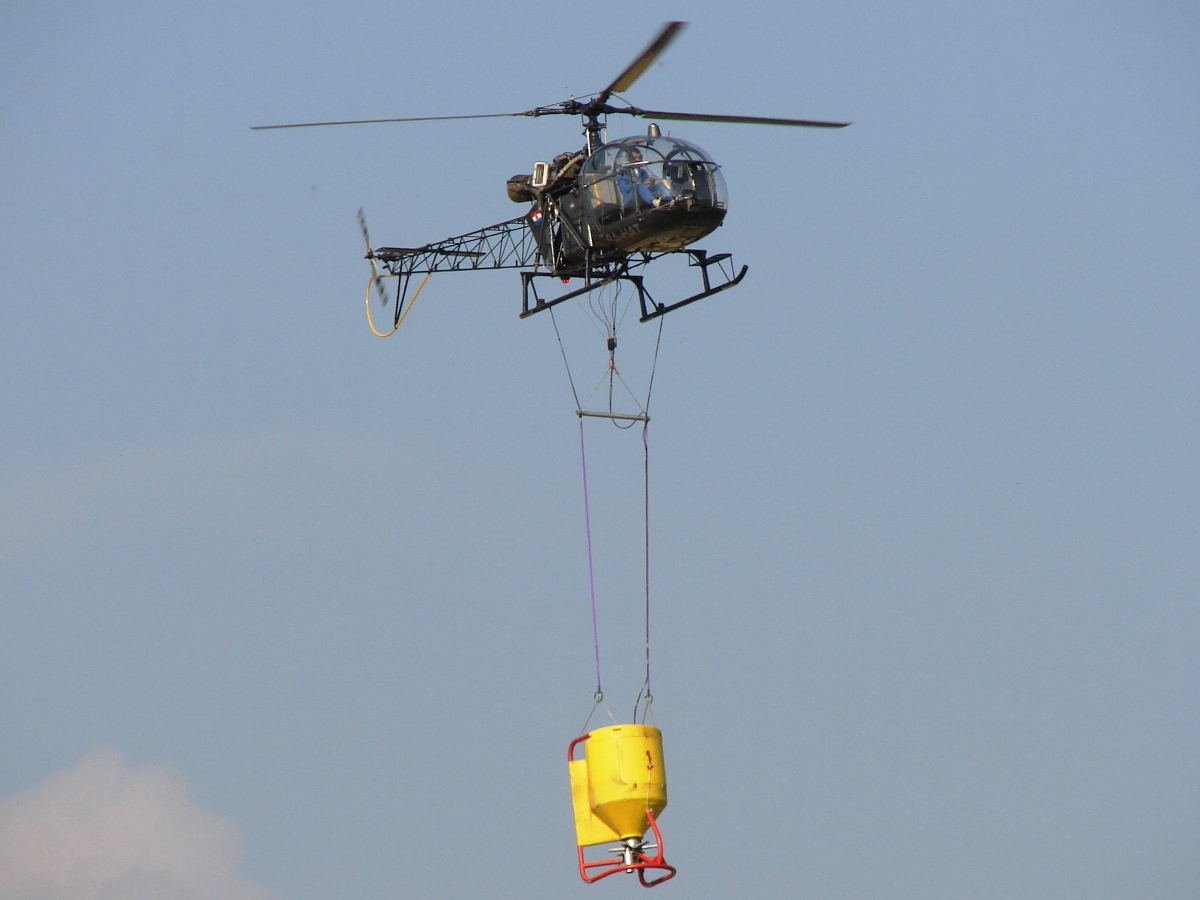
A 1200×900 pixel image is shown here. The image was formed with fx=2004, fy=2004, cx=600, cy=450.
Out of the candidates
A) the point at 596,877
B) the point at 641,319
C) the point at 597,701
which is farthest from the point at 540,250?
the point at 596,877

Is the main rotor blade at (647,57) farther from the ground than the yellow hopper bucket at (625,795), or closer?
farther from the ground

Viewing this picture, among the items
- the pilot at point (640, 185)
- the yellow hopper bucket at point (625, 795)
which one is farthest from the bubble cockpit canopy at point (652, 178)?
the yellow hopper bucket at point (625, 795)

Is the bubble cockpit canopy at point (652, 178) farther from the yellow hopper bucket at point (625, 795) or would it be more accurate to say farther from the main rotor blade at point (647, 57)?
the yellow hopper bucket at point (625, 795)

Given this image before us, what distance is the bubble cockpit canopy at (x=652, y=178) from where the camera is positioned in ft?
72.3

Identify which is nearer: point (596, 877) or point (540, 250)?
point (596, 877)

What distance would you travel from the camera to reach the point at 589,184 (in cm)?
2280

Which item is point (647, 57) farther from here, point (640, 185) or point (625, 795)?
point (625, 795)

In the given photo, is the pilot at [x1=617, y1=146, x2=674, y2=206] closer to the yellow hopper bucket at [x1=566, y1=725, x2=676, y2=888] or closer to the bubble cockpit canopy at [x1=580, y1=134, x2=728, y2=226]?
the bubble cockpit canopy at [x1=580, y1=134, x2=728, y2=226]

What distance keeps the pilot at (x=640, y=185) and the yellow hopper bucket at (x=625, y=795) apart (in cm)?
583

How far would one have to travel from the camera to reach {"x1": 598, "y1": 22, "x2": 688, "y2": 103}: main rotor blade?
2038 cm

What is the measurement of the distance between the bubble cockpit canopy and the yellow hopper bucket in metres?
5.85

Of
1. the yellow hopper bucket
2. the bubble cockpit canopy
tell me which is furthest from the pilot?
the yellow hopper bucket

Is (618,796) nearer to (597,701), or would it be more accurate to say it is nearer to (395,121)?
(597,701)

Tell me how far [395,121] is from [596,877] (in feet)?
29.1
